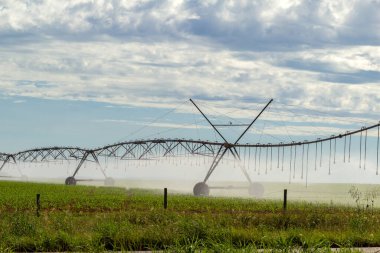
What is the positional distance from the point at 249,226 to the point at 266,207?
20.4 m

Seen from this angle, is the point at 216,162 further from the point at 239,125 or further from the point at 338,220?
the point at 338,220

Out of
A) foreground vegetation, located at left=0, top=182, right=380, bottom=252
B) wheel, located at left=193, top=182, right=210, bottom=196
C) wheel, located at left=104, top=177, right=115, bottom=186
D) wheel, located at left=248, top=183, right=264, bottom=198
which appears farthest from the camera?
wheel, located at left=104, top=177, right=115, bottom=186

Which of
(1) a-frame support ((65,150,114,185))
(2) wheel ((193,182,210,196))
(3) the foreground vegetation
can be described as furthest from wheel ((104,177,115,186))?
(3) the foreground vegetation

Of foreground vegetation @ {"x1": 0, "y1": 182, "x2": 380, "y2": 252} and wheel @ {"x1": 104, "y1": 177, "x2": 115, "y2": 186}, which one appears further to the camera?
wheel @ {"x1": 104, "y1": 177, "x2": 115, "y2": 186}

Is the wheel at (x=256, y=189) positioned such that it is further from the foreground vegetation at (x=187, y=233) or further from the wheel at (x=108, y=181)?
the foreground vegetation at (x=187, y=233)

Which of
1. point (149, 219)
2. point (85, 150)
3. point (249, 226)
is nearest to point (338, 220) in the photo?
point (249, 226)

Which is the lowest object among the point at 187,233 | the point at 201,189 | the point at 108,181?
the point at 108,181

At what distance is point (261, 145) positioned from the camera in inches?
2611

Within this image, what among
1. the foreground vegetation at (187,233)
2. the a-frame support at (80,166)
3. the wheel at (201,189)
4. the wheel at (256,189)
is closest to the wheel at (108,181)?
the a-frame support at (80,166)

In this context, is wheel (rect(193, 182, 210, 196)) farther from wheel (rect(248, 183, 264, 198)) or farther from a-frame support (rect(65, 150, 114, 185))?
a-frame support (rect(65, 150, 114, 185))

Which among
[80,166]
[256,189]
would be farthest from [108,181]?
[256,189]

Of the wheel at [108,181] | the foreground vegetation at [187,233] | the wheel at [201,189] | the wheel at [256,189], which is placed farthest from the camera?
the wheel at [108,181]

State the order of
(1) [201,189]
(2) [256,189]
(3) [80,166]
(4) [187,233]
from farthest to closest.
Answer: (3) [80,166], (2) [256,189], (1) [201,189], (4) [187,233]

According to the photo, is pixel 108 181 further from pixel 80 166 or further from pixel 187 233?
pixel 187 233
